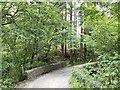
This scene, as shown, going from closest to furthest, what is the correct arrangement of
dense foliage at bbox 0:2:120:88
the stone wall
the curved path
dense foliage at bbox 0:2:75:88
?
dense foliage at bbox 0:2:120:88, dense foliage at bbox 0:2:75:88, the curved path, the stone wall

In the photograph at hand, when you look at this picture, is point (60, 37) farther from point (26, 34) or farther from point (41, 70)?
point (26, 34)

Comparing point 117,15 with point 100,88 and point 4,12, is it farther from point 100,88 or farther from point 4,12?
point 4,12

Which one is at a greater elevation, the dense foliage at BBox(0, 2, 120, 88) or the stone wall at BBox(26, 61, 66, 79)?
the dense foliage at BBox(0, 2, 120, 88)

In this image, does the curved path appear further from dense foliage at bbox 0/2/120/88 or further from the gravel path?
dense foliage at bbox 0/2/120/88

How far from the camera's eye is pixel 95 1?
3020 millimetres

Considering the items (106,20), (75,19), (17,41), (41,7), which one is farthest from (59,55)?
(106,20)


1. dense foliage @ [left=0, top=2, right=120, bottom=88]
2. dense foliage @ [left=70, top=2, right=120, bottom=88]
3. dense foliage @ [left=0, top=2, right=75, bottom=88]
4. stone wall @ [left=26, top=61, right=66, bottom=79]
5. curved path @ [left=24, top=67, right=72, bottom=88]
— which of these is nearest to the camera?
dense foliage @ [left=70, top=2, right=120, bottom=88]

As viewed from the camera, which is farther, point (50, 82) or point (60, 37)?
point (60, 37)

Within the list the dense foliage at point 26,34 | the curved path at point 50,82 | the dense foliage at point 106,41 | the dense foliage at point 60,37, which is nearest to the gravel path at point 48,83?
the curved path at point 50,82

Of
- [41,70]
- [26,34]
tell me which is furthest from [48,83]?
[41,70]

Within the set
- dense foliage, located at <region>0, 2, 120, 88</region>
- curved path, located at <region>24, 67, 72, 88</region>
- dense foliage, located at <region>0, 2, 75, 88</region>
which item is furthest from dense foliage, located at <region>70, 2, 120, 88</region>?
dense foliage, located at <region>0, 2, 75, 88</region>

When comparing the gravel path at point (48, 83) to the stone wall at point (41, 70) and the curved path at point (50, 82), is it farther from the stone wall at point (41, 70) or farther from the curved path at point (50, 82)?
the stone wall at point (41, 70)

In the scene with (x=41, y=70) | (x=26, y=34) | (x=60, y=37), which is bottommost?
(x=41, y=70)

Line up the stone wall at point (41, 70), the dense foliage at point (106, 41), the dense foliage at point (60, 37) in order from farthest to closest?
the stone wall at point (41, 70)
the dense foliage at point (60, 37)
the dense foliage at point (106, 41)
